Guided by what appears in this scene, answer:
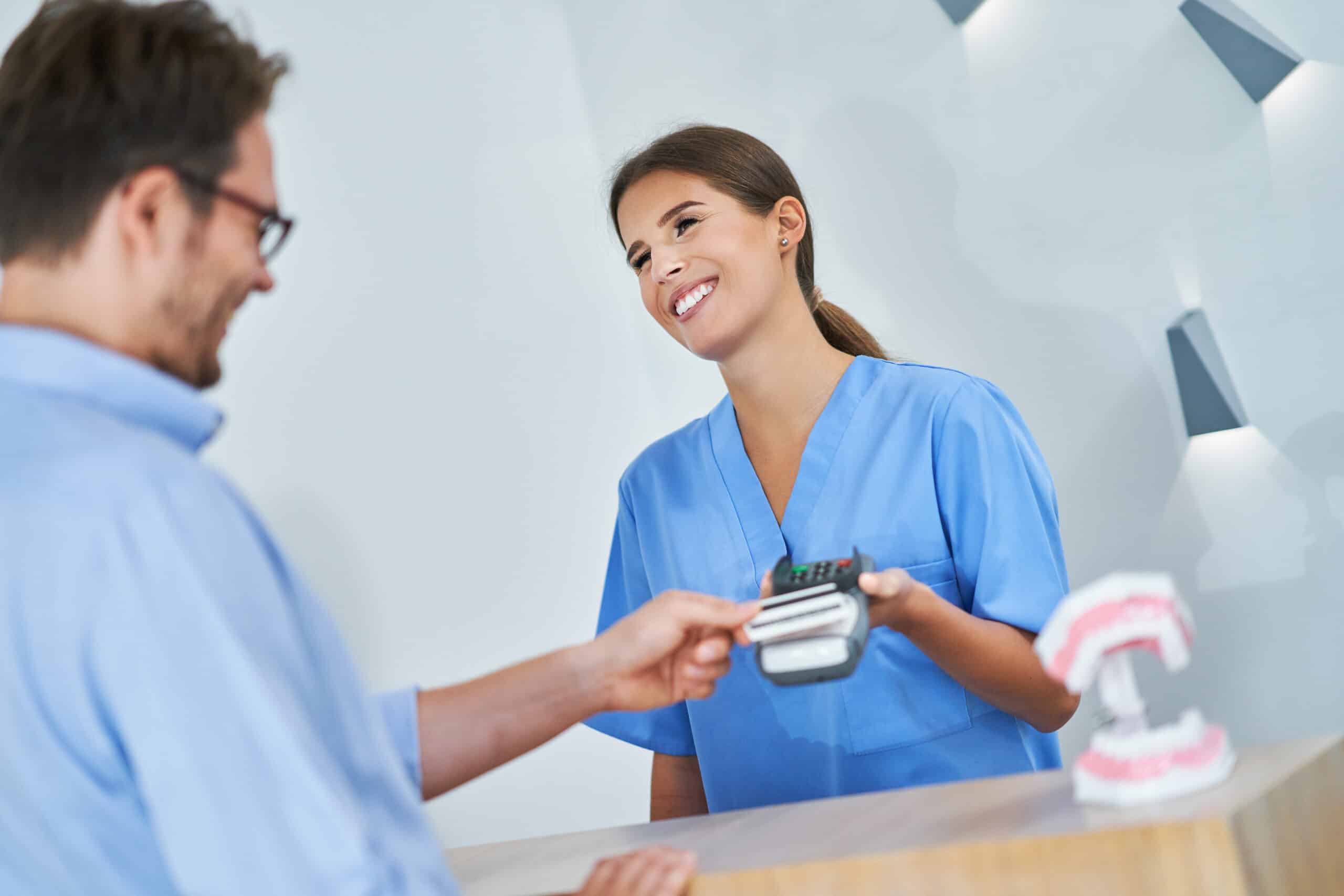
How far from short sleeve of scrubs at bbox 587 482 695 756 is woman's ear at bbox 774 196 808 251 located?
1.20ft

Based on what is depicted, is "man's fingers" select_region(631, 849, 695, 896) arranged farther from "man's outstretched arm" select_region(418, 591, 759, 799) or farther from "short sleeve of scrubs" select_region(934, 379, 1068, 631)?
"short sleeve of scrubs" select_region(934, 379, 1068, 631)

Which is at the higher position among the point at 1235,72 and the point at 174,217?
the point at 1235,72

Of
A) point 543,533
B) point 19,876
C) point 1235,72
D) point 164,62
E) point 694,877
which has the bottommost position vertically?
point 694,877

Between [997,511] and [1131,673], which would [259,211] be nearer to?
[1131,673]

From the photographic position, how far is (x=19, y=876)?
64 cm

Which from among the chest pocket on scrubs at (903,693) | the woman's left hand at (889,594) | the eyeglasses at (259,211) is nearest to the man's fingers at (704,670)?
the woman's left hand at (889,594)

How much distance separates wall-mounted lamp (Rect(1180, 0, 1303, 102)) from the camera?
5.69 feet

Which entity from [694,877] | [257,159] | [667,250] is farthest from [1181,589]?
[257,159]

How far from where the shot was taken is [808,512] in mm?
1383

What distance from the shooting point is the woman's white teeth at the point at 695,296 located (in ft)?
4.77

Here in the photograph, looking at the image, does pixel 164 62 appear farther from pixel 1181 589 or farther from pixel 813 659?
pixel 1181 589

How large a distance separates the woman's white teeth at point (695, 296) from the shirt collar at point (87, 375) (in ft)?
2.64

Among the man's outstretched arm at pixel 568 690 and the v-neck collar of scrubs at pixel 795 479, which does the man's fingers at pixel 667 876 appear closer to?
the man's outstretched arm at pixel 568 690

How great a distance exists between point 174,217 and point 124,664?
291mm
